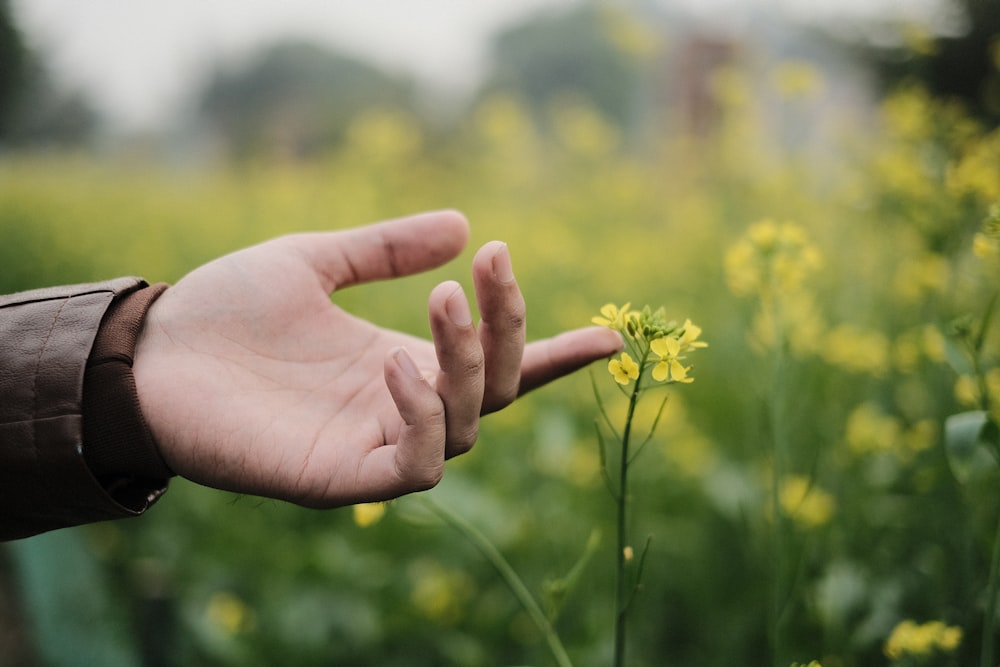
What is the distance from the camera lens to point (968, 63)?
338 centimetres

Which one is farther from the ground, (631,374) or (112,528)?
(631,374)

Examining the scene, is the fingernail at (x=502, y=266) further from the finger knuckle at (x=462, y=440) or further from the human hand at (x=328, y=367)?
the finger knuckle at (x=462, y=440)

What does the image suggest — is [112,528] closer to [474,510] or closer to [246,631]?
[246,631]

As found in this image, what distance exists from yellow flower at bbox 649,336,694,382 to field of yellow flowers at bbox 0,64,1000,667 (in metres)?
0.19

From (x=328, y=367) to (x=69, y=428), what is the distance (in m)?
0.35

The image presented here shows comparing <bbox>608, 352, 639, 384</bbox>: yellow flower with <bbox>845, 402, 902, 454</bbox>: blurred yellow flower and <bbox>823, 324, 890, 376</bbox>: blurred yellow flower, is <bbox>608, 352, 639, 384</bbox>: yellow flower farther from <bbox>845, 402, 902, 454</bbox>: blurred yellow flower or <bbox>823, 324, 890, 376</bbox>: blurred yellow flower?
<bbox>823, 324, 890, 376</bbox>: blurred yellow flower

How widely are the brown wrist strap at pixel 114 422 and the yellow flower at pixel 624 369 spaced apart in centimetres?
57

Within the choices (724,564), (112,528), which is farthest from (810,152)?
(112,528)

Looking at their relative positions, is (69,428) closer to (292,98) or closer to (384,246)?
(384,246)

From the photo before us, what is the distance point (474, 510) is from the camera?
1.58 meters

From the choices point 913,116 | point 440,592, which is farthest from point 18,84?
point 913,116

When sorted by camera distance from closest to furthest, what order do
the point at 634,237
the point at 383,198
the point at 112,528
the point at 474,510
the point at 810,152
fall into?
the point at 474,510
the point at 112,528
the point at 810,152
the point at 634,237
the point at 383,198

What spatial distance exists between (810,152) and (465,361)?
274 centimetres

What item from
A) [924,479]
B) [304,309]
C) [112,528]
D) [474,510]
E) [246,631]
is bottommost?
[112,528]
